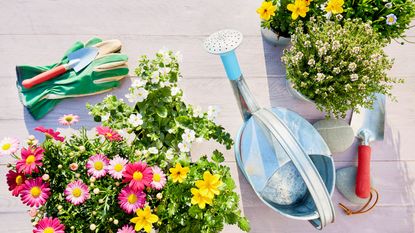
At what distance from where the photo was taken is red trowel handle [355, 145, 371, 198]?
2.65 ft

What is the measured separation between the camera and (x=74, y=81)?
Answer: 0.83 metres

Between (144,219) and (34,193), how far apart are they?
16 cm

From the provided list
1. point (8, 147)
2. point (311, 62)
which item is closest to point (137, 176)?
point (8, 147)

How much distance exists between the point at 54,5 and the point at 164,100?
16.3 inches

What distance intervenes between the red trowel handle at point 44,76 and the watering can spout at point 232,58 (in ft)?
1.21

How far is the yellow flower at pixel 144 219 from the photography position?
551 millimetres

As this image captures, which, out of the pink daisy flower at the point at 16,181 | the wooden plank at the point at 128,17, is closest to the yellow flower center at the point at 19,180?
the pink daisy flower at the point at 16,181

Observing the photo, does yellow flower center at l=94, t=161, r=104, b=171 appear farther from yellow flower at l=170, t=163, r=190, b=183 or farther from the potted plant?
yellow flower at l=170, t=163, r=190, b=183

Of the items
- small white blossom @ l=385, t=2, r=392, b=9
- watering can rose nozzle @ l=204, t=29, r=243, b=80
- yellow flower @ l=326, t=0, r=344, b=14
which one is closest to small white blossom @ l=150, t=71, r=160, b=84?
watering can rose nozzle @ l=204, t=29, r=243, b=80

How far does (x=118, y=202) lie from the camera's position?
571mm

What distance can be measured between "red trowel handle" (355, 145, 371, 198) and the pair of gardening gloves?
0.57 metres

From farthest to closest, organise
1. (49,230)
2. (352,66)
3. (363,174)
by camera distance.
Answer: (363,174), (352,66), (49,230)

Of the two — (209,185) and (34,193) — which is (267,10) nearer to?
(209,185)

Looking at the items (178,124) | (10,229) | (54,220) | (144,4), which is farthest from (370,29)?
(10,229)
